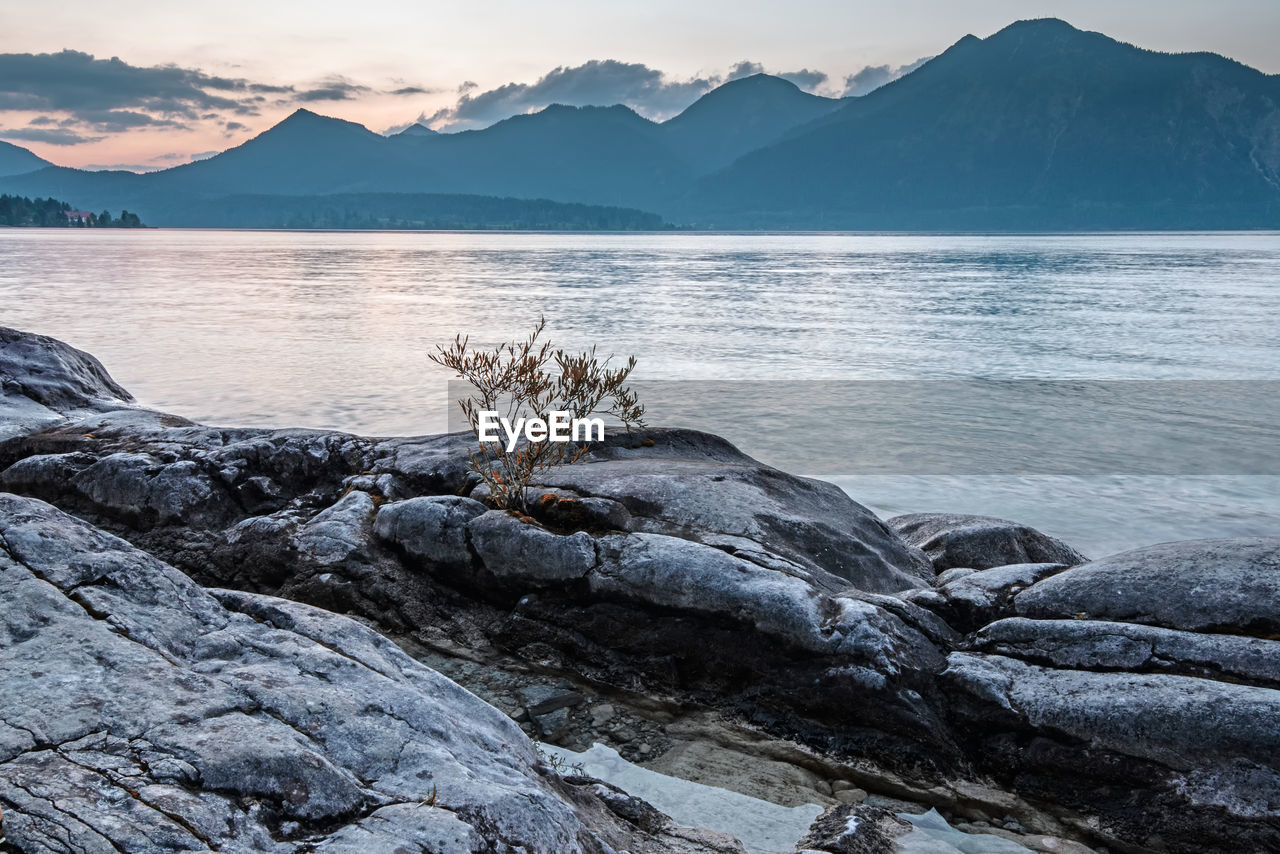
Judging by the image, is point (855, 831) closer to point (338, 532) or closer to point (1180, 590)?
point (1180, 590)

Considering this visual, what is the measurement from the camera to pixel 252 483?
12680 millimetres

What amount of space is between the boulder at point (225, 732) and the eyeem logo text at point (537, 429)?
5.41 meters

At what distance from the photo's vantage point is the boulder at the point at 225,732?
3.98 metres

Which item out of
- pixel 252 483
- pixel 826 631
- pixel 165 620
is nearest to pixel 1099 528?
pixel 826 631

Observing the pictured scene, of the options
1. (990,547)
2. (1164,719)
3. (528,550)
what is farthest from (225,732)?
(990,547)

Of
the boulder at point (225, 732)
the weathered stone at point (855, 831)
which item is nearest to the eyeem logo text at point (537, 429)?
the boulder at point (225, 732)

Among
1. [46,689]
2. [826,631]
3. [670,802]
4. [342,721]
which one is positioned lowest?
[670,802]

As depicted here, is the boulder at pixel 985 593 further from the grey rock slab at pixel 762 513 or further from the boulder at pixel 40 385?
the boulder at pixel 40 385

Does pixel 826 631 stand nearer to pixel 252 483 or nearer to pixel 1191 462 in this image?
pixel 252 483

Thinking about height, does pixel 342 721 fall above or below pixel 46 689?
below

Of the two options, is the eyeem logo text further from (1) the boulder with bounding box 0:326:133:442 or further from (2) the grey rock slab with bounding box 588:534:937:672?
(1) the boulder with bounding box 0:326:133:442

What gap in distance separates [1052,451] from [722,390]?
10.3 meters

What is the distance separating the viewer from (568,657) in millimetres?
9281

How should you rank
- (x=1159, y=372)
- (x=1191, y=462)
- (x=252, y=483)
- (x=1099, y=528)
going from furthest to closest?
(x=1159, y=372)
(x=1191, y=462)
(x=1099, y=528)
(x=252, y=483)
